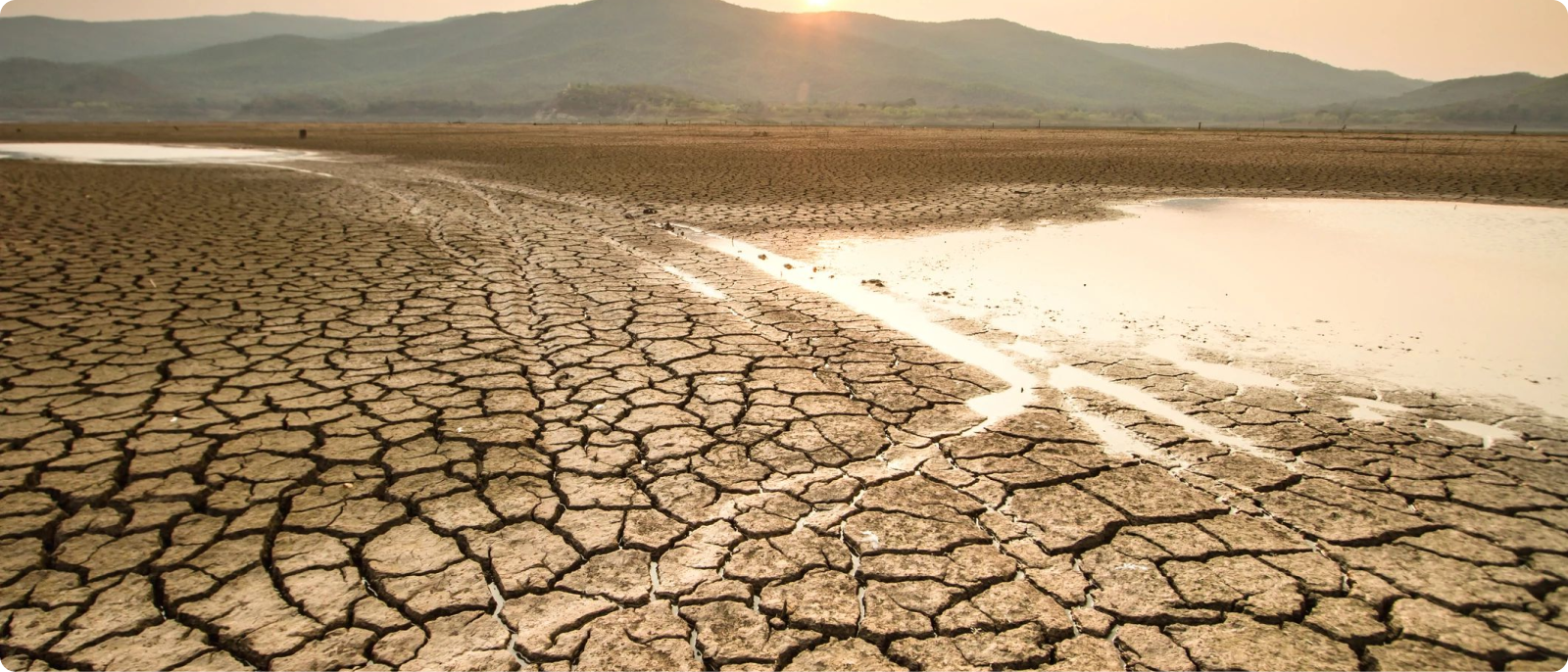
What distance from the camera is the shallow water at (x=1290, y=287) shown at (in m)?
4.30

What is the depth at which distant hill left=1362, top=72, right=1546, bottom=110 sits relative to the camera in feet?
466

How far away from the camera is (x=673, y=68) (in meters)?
152

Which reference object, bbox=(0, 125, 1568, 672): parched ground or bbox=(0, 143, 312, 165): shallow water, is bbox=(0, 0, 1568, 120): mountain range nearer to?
bbox=(0, 143, 312, 165): shallow water

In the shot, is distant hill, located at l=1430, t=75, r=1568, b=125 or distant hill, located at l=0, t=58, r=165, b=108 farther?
distant hill, located at l=0, t=58, r=165, b=108

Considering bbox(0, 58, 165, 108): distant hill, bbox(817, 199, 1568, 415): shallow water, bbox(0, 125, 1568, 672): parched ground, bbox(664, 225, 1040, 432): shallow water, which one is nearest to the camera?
bbox(0, 125, 1568, 672): parched ground

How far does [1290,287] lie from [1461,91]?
202 metres

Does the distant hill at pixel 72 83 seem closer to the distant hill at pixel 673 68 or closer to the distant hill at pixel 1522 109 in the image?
the distant hill at pixel 673 68

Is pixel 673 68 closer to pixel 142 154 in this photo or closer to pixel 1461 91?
pixel 142 154

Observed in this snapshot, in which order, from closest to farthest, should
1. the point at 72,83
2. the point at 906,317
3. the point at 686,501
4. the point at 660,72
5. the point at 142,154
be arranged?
1. the point at 686,501
2. the point at 906,317
3. the point at 142,154
4. the point at 72,83
5. the point at 660,72

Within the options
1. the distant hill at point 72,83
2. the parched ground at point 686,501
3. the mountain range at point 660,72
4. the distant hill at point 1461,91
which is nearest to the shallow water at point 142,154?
the parched ground at point 686,501

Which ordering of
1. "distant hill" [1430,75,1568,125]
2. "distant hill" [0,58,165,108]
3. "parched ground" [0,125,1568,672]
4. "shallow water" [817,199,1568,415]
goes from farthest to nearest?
"distant hill" [0,58,165,108] < "distant hill" [1430,75,1568,125] < "shallow water" [817,199,1568,415] < "parched ground" [0,125,1568,672]

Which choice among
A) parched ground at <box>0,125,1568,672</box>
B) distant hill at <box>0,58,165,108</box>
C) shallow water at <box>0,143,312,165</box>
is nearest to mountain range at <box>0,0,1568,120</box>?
distant hill at <box>0,58,165,108</box>

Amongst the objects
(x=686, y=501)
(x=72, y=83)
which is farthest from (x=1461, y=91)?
(x=72, y=83)

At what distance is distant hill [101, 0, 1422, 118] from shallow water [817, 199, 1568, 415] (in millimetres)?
127739
